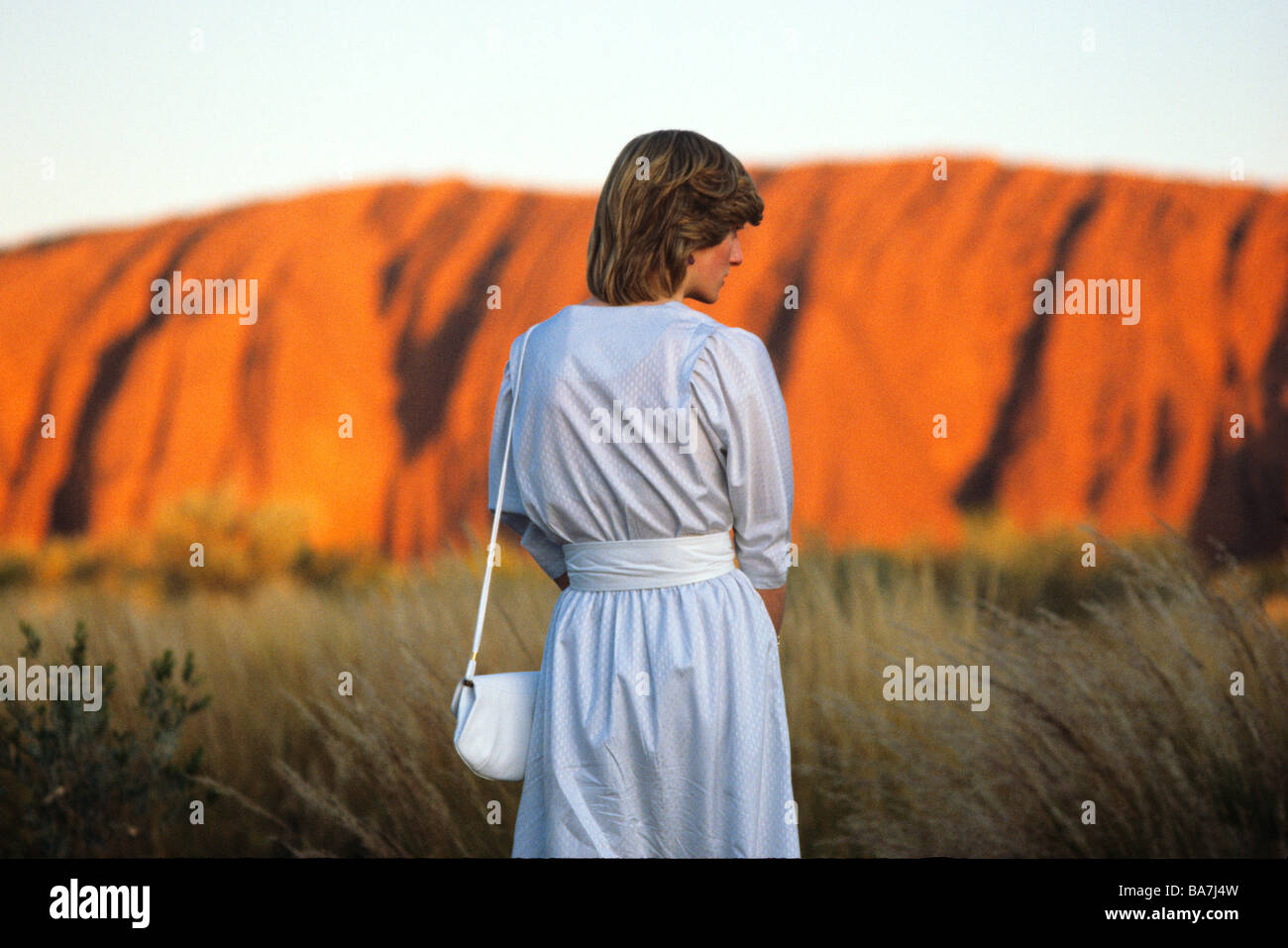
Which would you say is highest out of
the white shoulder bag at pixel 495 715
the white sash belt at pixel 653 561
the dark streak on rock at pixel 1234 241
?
the dark streak on rock at pixel 1234 241

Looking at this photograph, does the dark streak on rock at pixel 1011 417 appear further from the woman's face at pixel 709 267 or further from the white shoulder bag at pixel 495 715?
the white shoulder bag at pixel 495 715

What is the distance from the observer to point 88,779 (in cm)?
332

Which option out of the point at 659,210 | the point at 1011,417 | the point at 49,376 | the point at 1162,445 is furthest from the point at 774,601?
the point at 49,376

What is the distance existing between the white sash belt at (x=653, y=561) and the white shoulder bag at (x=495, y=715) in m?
0.16

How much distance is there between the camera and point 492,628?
11.7ft

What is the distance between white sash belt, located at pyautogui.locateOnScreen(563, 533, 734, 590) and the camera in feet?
5.88

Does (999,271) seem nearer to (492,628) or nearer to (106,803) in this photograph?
(492,628)

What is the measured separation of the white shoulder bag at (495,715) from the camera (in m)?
1.77

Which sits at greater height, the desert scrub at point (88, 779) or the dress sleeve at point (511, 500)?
the dress sleeve at point (511, 500)

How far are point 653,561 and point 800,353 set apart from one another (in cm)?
533

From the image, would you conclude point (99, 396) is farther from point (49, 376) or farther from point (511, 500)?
point (511, 500)

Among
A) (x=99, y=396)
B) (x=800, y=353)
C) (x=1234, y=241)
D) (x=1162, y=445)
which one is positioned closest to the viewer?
(x=1162, y=445)

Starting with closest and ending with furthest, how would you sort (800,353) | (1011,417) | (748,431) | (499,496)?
(748,431) → (499,496) → (1011,417) → (800,353)

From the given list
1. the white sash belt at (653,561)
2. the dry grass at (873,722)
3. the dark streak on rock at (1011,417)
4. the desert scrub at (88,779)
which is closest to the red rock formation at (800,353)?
the dark streak on rock at (1011,417)
